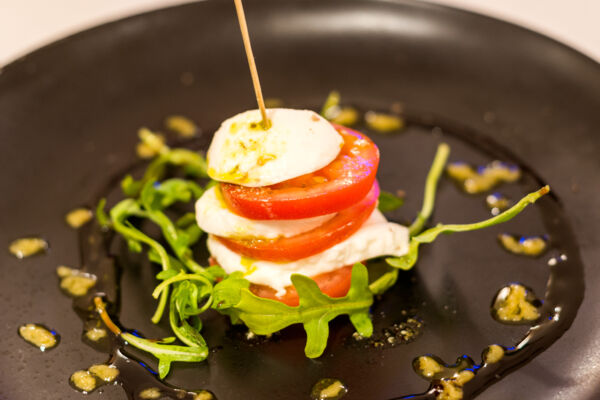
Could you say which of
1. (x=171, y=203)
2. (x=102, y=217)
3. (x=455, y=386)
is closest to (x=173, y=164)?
(x=171, y=203)

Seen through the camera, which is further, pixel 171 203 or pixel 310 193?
pixel 171 203

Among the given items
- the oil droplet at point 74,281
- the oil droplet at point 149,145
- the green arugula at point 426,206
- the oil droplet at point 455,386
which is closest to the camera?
the oil droplet at point 455,386

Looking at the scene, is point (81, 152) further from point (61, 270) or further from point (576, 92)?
point (576, 92)

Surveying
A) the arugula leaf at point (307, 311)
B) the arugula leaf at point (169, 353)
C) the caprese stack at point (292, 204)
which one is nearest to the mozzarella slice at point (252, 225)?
the caprese stack at point (292, 204)

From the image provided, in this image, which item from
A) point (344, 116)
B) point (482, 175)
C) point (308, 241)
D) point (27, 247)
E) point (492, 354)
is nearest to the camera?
point (492, 354)

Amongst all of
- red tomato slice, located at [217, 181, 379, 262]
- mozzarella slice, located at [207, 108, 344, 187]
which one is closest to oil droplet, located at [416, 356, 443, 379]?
red tomato slice, located at [217, 181, 379, 262]

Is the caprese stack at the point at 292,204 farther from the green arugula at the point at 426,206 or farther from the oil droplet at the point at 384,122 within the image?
the oil droplet at the point at 384,122

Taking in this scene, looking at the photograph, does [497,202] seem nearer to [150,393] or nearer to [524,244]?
[524,244]
